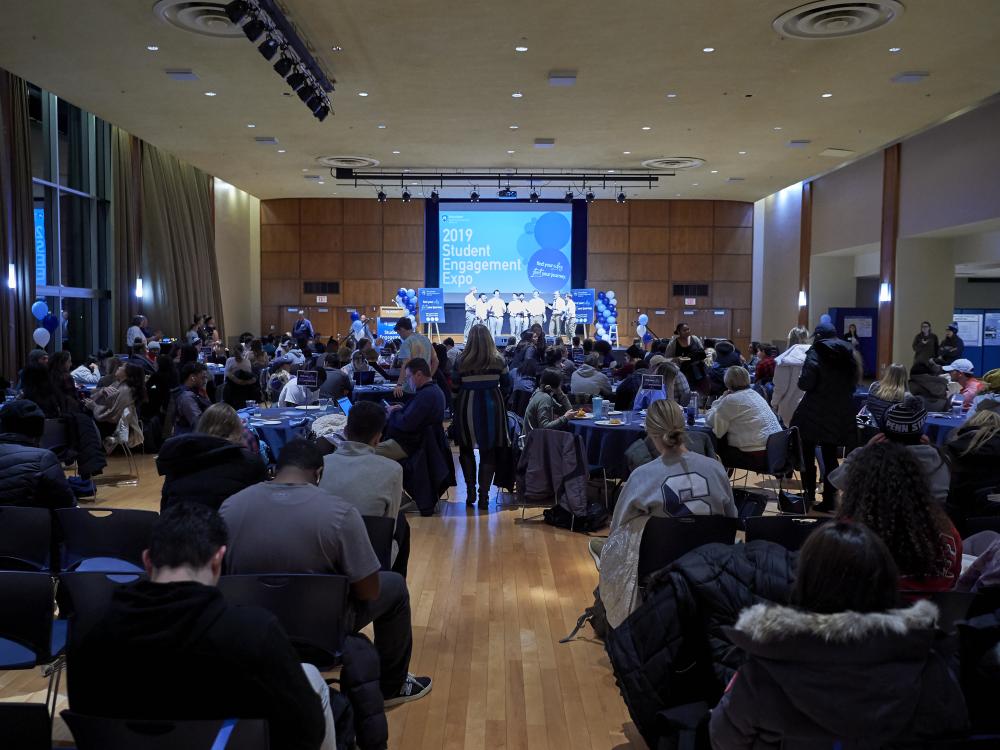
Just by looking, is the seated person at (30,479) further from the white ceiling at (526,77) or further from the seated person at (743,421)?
the white ceiling at (526,77)

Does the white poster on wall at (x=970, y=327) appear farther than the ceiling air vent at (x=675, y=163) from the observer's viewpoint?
Yes

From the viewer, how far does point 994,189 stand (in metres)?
13.9

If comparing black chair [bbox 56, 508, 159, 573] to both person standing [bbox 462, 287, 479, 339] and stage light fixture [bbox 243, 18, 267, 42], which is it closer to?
stage light fixture [bbox 243, 18, 267, 42]

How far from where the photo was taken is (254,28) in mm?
8414

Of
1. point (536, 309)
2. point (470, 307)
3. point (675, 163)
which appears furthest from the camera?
point (470, 307)

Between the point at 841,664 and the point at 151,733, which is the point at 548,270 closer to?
the point at 841,664

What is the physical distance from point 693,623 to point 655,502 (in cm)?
110

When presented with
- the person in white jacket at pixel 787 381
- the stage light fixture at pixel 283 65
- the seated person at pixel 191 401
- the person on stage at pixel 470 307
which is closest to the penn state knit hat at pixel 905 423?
the person in white jacket at pixel 787 381

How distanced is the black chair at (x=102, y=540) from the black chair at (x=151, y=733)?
1936 millimetres

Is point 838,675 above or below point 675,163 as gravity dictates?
below

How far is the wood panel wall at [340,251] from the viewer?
2439 cm

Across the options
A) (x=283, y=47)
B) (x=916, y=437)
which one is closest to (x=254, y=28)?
(x=283, y=47)

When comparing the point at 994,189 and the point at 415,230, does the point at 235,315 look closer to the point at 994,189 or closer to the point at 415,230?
the point at 415,230

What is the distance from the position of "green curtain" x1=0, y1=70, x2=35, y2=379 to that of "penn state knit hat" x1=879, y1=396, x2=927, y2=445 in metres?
11.8
